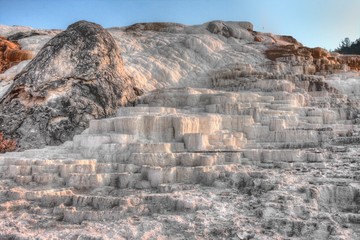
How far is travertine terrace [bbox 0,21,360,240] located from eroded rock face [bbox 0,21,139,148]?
4.97 feet

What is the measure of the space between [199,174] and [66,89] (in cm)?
664

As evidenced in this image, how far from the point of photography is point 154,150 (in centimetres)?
961

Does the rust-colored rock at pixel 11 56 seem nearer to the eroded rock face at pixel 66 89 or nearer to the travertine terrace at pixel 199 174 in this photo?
the eroded rock face at pixel 66 89

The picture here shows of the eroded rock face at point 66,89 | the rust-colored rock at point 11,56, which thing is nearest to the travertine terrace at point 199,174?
the eroded rock face at point 66,89

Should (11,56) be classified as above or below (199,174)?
above

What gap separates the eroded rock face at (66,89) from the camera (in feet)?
42.8

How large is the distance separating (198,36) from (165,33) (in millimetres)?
2217

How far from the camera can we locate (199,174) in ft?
28.8

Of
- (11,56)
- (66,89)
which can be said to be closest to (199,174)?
(66,89)

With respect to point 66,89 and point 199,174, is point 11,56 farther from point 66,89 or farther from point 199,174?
point 199,174

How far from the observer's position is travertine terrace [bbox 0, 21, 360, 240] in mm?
6926

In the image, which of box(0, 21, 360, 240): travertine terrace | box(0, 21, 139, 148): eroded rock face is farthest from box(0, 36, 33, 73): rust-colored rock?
box(0, 21, 360, 240): travertine terrace

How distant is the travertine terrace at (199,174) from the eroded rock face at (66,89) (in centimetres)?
152

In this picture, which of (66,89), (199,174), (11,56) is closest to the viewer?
(199,174)
